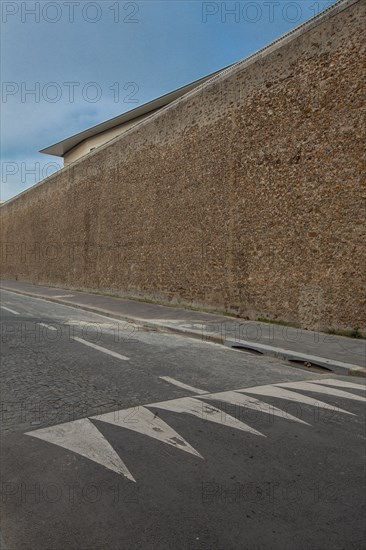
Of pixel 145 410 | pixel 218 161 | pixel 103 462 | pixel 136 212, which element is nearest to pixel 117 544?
pixel 103 462

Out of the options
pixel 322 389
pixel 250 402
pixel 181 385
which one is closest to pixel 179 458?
pixel 250 402

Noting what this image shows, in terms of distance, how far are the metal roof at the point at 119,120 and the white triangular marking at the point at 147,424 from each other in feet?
102

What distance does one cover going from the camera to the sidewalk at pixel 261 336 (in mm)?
7961

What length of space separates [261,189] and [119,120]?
29510mm

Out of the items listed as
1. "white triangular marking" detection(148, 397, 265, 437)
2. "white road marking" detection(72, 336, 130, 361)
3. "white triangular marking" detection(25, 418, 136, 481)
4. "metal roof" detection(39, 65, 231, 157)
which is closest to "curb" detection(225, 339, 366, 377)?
"white road marking" detection(72, 336, 130, 361)

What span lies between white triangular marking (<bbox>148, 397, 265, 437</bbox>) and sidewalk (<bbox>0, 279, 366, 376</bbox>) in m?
3.20

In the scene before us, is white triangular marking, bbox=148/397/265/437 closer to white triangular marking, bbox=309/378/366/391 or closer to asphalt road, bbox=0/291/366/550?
asphalt road, bbox=0/291/366/550

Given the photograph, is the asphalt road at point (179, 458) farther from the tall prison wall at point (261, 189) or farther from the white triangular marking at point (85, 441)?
the tall prison wall at point (261, 189)

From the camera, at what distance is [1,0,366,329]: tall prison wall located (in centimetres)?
1027

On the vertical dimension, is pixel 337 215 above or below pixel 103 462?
above

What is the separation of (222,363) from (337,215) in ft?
16.3

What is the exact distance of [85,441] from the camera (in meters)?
4.07

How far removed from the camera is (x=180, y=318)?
44.1 feet

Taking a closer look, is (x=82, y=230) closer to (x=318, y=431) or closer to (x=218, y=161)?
(x=218, y=161)
